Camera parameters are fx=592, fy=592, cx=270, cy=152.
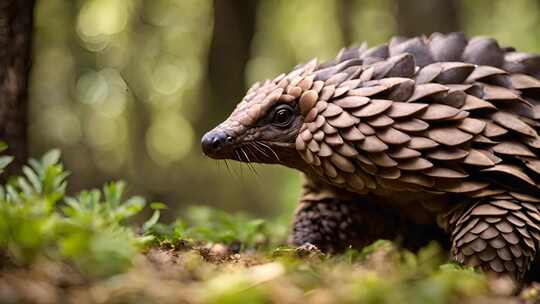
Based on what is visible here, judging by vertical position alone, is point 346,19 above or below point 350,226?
above

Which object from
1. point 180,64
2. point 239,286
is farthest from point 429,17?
point 180,64

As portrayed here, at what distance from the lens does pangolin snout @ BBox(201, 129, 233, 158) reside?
289cm

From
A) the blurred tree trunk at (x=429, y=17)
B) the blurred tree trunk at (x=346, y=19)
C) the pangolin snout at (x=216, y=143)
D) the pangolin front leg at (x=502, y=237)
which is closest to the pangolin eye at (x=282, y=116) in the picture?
the pangolin snout at (x=216, y=143)

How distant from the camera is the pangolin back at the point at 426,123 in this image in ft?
8.77

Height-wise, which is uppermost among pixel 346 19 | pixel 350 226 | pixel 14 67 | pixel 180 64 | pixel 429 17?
pixel 180 64

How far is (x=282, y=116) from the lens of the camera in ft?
9.66

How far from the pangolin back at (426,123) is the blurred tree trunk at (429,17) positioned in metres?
2.87

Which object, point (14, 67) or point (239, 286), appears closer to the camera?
point (239, 286)

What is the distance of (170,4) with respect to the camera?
7.85 m

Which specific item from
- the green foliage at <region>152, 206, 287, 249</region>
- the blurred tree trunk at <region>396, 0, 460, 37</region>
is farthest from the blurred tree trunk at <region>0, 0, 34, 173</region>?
the blurred tree trunk at <region>396, 0, 460, 37</region>

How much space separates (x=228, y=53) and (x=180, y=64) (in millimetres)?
6490

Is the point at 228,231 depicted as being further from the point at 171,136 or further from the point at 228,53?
the point at 171,136

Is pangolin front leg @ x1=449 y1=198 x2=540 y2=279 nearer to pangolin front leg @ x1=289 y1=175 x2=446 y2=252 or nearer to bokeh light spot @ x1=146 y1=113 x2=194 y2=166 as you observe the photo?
pangolin front leg @ x1=289 y1=175 x2=446 y2=252

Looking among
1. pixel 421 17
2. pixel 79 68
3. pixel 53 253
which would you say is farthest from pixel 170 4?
pixel 53 253
